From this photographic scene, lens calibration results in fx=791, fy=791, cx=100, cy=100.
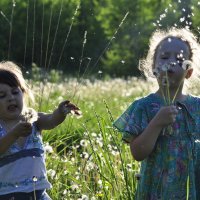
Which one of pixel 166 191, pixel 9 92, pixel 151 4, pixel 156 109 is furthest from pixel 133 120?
pixel 151 4

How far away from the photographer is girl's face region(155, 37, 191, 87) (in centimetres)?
358

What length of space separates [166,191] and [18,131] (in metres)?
0.75

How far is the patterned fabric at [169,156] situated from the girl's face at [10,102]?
523 mm

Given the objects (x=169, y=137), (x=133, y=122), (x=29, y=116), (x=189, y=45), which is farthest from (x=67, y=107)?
(x=189, y=45)

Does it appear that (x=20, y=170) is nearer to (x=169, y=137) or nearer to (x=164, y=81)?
(x=169, y=137)

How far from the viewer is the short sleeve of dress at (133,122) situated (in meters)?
3.66

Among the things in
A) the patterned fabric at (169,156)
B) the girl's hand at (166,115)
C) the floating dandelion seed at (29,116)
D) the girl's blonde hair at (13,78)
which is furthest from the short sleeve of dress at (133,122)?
the girl's blonde hair at (13,78)

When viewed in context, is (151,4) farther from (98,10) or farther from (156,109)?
(156,109)

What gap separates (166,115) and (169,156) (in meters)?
0.31

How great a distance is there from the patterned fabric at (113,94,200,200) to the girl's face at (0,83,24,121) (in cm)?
52

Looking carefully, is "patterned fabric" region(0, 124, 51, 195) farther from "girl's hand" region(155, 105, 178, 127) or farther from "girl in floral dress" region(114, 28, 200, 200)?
"girl's hand" region(155, 105, 178, 127)

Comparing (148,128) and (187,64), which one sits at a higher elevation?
(187,64)

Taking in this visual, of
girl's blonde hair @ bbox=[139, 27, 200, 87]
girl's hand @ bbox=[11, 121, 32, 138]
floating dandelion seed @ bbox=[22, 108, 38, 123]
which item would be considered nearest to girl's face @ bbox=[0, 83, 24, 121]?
floating dandelion seed @ bbox=[22, 108, 38, 123]

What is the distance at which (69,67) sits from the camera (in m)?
30.0
